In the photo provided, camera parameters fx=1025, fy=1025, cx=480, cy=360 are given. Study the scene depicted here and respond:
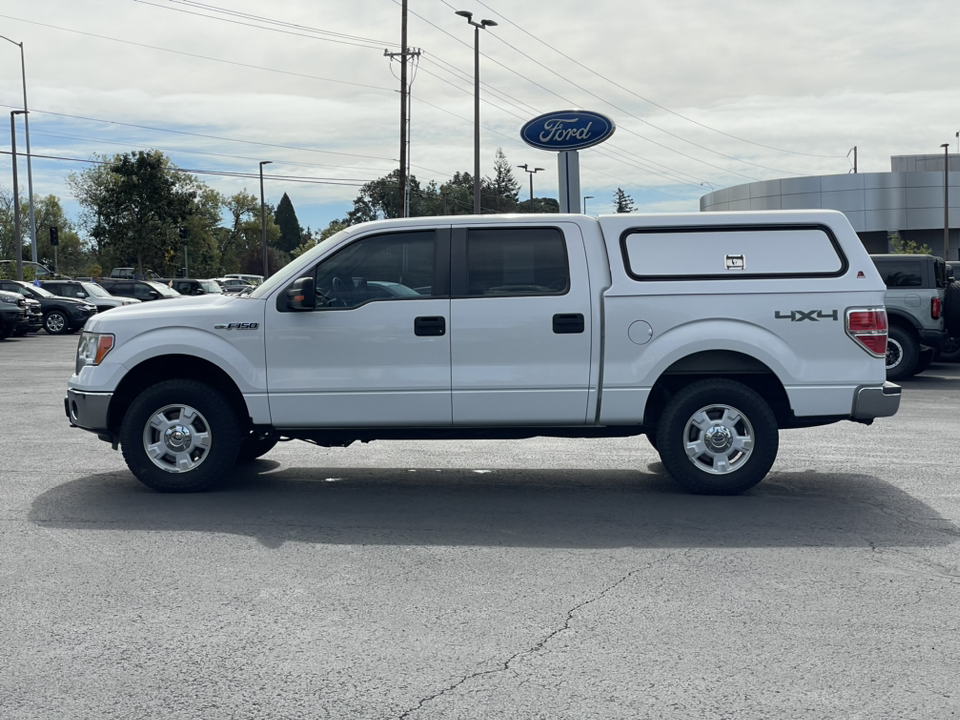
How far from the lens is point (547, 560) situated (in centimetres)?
580

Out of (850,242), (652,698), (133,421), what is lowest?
(652,698)

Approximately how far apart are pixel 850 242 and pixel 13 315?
82.6 ft

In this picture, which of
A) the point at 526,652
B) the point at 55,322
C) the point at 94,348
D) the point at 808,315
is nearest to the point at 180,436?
the point at 94,348

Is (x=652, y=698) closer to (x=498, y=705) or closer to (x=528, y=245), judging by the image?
(x=498, y=705)

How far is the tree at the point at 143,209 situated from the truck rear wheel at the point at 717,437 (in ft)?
189

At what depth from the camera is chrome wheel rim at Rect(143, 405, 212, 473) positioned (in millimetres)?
7598

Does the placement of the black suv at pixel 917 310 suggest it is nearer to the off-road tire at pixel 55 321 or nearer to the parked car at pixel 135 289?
the off-road tire at pixel 55 321

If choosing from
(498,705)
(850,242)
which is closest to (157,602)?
→ (498,705)

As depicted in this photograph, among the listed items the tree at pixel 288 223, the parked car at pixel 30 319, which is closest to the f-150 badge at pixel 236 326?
the parked car at pixel 30 319

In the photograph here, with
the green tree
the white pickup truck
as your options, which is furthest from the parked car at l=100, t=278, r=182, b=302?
the green tree

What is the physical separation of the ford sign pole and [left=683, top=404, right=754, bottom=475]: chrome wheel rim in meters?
14.3

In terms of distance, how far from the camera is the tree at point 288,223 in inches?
6275

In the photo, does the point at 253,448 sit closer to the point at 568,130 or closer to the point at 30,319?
the point at 568,130

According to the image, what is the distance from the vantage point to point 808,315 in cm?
732
